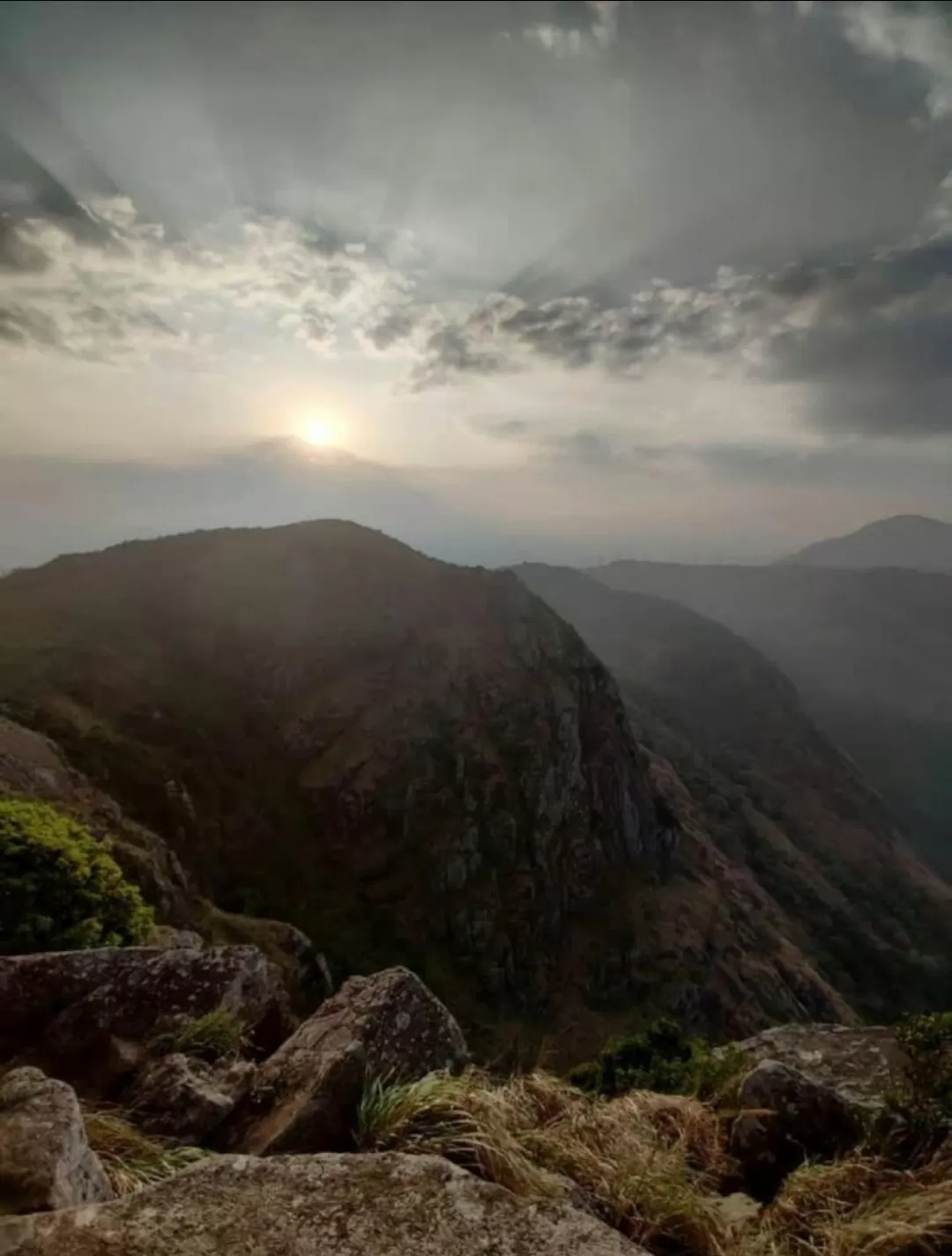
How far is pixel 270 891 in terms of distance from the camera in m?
44.5

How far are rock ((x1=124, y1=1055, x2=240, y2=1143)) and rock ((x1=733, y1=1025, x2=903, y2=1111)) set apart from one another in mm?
5503

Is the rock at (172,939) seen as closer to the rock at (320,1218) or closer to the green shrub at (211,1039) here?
the green shrub at (211,1039)

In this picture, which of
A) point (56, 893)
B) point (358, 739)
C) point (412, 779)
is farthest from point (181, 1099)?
point (358, 739)

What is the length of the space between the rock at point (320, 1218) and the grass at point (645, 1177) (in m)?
0.70

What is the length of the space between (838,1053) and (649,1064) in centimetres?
934

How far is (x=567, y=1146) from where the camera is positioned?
455 centimetres

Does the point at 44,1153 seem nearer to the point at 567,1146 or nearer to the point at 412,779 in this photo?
the point at 567,1146

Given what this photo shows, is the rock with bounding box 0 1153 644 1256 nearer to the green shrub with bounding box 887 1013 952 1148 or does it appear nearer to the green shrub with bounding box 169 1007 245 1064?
the green shrub with bounding box 887 1013 952 1148

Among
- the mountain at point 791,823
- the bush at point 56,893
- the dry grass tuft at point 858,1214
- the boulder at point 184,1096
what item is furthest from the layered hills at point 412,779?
the dry grass tuft at point 858,1214

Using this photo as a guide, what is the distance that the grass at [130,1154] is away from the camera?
4.08 meters

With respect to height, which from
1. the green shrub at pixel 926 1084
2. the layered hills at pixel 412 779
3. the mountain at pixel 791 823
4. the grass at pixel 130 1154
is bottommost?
the mountain at pixel 791 823

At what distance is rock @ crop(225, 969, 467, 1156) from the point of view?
4773 mm

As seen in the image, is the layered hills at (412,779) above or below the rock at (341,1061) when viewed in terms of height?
below

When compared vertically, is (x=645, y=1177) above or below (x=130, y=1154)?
below
